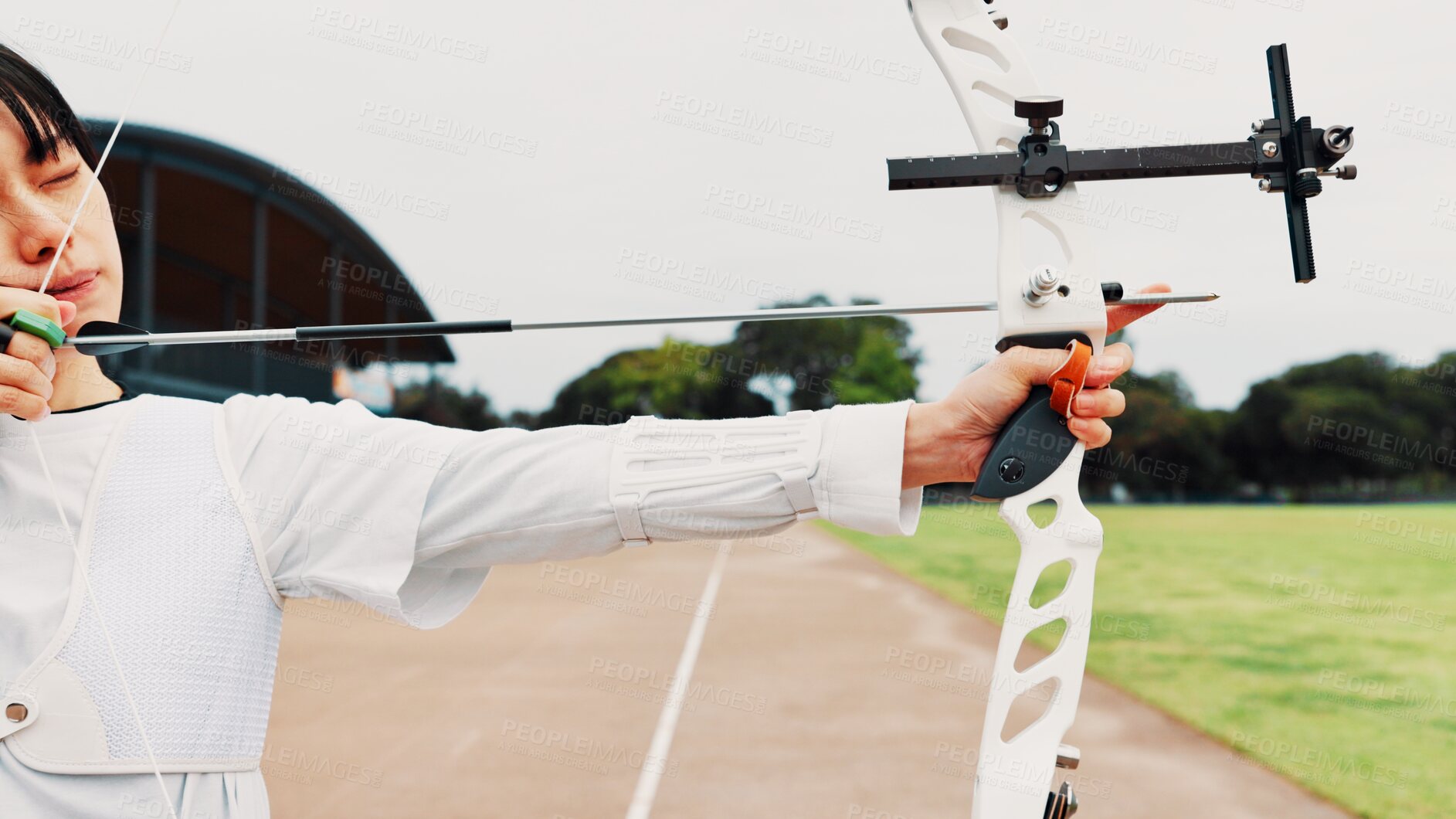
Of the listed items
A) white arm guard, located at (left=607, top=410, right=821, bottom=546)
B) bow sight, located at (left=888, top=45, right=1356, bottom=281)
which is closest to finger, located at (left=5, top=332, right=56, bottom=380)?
white arm guard, located at (left=607, top=410, right=821, bottom=546)

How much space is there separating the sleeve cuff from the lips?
127 cm

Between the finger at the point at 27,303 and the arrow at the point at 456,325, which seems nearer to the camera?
the finger at the point at 27,303

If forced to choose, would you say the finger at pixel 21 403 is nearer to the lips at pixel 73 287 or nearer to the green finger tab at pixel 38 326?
the green finger tab at pixel 38 326

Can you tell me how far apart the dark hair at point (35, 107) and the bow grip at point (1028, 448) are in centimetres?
163

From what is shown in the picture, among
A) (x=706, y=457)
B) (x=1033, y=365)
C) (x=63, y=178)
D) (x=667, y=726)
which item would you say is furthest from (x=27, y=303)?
(x=667, y=726)

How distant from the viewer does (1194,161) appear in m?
1.61

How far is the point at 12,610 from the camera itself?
144cm

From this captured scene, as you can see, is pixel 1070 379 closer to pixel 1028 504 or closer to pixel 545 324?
pixel 1028 504

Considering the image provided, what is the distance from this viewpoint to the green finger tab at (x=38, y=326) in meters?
1.45

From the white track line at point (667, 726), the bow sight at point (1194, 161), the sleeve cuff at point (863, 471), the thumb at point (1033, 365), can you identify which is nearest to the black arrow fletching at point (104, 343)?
the sleeve cuff at point (863, 471)

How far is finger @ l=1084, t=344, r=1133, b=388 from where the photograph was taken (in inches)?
60.8

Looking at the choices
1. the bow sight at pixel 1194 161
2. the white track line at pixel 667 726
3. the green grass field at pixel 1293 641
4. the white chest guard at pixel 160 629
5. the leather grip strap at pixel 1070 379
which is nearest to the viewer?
the white chest guard at pixel 160 629

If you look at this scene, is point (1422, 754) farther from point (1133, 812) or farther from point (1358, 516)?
point (1358, 516)

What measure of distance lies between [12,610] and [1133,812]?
499 centimetres
